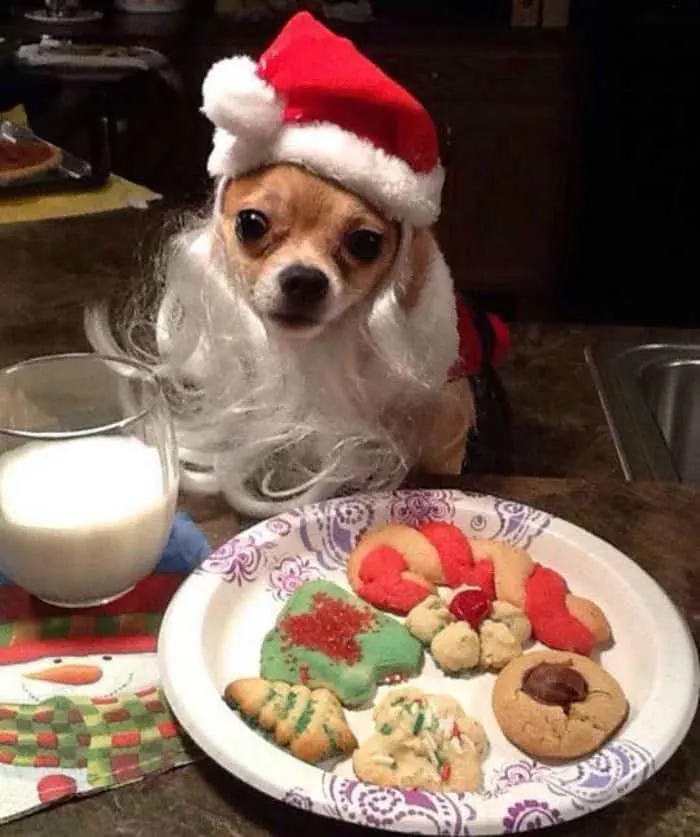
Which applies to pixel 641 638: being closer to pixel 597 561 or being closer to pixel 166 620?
pixel 597 561

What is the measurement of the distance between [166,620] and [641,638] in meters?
0.30

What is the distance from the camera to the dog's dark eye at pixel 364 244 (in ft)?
2.77

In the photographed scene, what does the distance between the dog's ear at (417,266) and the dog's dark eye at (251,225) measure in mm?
123

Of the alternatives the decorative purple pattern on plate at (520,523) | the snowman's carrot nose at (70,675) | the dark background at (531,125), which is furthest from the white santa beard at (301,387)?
the dark background at (531,125)

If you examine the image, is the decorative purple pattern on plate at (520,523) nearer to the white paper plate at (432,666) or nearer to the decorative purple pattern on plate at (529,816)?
the white paper plate at (432,666)

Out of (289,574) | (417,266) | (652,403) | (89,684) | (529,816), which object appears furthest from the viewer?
(652,403)

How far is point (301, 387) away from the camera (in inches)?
36.2

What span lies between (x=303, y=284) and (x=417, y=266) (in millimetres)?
120

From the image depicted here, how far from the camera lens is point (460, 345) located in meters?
0.99

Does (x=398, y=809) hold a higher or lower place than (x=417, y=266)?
lower

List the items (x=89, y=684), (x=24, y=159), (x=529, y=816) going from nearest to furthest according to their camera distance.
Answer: (x=529, y=816) < (x=89, y=684) < (x=24, y=159)

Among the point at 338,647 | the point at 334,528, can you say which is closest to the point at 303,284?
the point at 334,528

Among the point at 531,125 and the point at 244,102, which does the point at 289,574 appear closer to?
the point at 244,102

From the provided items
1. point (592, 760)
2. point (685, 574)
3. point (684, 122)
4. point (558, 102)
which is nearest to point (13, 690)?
point (592, 760)
